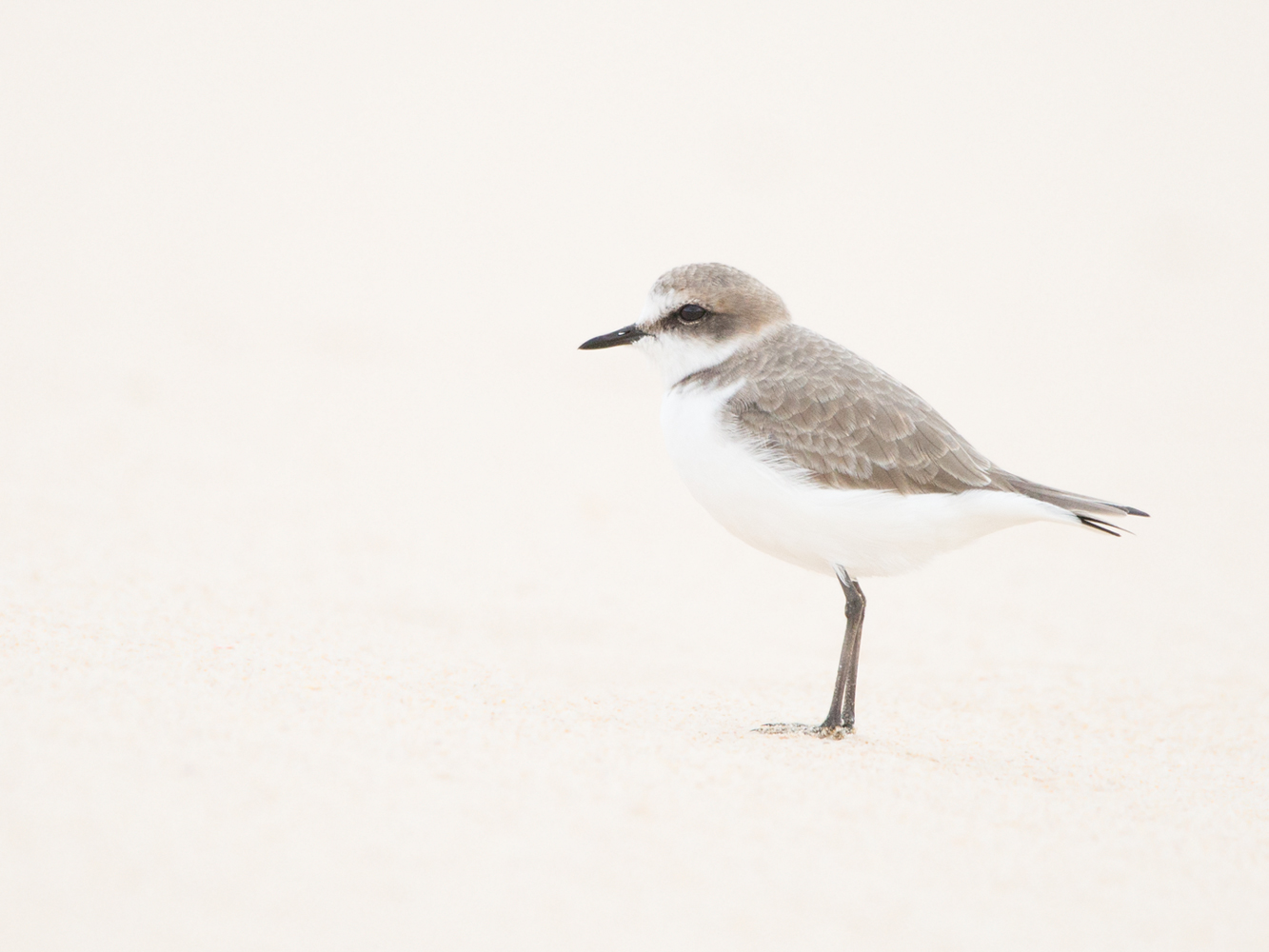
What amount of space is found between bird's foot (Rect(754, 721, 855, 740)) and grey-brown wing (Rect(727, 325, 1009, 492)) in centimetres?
94

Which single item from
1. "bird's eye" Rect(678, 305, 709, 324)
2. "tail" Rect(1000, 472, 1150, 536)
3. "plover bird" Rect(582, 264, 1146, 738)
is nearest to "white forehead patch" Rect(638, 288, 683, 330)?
"bird's eye" Rect(678, 305, 709, 324)

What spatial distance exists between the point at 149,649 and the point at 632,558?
388 centimetres

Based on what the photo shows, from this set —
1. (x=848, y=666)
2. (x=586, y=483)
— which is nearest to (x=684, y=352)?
(x=848, y=666)

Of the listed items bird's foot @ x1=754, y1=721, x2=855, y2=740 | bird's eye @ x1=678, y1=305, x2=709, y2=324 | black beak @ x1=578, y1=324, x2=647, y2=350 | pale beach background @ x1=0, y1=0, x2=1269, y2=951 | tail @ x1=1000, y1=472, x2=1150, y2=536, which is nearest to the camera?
pale beach background @ x1=0, y1=0, x2=1269, y2=951

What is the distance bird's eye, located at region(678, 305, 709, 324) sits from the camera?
15.5 feet

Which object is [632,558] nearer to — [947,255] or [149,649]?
[149,649]

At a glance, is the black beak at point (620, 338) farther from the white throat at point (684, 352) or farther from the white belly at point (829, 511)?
the white belly at point (829, 511)

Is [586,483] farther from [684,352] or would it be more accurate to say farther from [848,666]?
[848,666]

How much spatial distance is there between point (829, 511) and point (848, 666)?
675 millimetres

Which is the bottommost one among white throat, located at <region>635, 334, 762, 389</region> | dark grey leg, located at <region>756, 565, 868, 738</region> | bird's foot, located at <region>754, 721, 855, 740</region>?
bird's foot, located at <region>754, 721, 855, 740</region>

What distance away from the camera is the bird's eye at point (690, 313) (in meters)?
4.73

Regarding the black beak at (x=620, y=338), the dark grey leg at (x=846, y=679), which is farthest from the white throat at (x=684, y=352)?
the dark grey leg at (x=846, y=679)

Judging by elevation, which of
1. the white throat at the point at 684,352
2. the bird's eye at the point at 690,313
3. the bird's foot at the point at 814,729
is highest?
the bird's eye at the point at 690,313

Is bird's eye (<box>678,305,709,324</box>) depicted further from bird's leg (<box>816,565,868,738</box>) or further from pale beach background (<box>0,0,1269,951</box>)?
pale beach background (<box>0,0,1269,951</box>)
